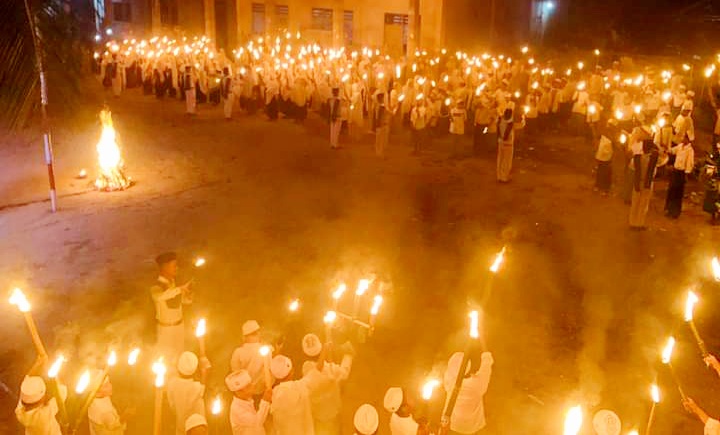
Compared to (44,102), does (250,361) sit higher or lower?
lower

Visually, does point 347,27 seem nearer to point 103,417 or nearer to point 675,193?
point 675,193

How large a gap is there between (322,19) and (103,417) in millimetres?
29107

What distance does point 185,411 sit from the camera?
584 cm

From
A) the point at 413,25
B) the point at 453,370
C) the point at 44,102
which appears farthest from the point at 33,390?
the point at 413,25

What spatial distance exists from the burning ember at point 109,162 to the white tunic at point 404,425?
1070 centimetres

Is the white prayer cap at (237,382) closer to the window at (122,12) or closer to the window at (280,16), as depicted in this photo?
the window at (280,16)

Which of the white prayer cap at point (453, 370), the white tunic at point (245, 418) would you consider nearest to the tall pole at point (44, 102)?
the white tunic at point (245, 418)

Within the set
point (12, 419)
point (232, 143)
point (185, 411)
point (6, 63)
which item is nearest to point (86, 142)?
point (232, 143)

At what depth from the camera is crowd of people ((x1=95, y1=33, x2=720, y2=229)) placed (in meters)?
14.0

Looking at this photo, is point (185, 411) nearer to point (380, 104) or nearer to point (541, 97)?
point (380, 104)

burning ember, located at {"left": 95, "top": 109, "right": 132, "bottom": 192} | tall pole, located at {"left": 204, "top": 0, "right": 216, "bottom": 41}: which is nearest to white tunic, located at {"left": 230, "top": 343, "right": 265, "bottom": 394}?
burning ember, located at {"left": 95, "top": 109, "right": 132, "bottom": 192}

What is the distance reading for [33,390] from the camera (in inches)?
210

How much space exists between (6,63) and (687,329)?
11.4 meters

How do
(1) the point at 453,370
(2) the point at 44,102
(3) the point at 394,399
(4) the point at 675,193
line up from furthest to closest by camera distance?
1. (4) the point at 675,193
2. (2) the point at 44,102
3. (1) the point at 453,370
4. (3) the point at 394,399
